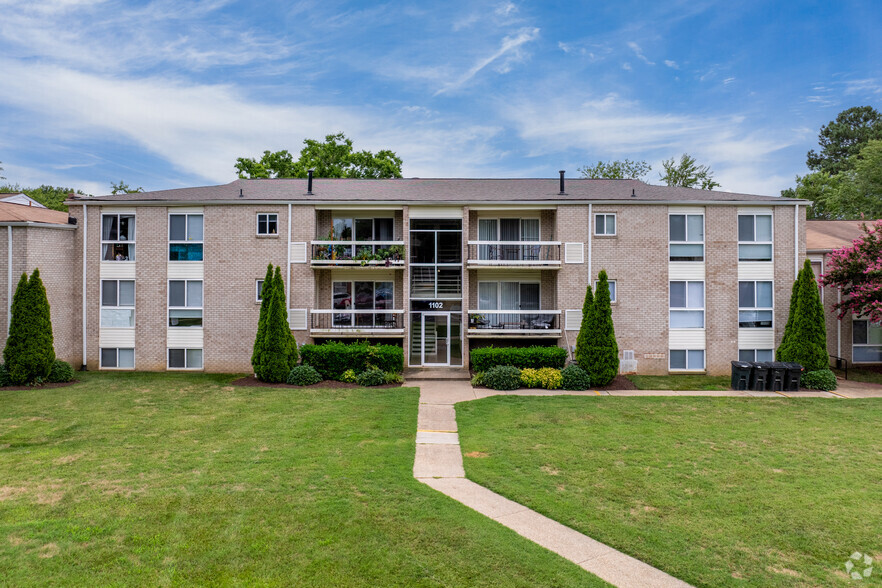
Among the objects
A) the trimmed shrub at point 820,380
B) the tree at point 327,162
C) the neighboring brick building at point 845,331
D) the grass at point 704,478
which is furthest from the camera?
the tree at point 327,162

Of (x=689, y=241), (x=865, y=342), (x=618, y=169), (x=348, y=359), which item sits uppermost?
(x=618, y=169)

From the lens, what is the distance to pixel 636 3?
17.6m

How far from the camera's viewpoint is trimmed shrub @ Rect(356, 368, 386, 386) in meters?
15.0

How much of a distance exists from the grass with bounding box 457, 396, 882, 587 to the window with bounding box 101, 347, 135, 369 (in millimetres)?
13302

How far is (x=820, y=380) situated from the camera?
14.8 meters

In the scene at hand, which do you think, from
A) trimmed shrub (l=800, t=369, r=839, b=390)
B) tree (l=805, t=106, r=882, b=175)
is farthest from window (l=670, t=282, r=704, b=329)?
tree (l=805, t=106, r=882, b=175)

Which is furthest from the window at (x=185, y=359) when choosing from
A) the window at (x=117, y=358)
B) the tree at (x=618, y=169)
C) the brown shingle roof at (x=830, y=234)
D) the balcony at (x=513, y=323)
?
the tree at (x=618, y=169)

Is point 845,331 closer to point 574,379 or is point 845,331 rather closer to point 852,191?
point 574,379

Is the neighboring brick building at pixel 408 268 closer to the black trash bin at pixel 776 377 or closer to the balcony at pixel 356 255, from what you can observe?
the balcony at pixel 356 255

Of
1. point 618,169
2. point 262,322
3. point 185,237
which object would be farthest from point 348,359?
point 618,169

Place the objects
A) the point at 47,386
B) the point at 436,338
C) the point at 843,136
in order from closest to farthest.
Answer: the point at 47,386 < the point at 436,338 < the point at 843,136

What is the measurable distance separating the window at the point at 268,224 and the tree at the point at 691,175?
32.2 metres

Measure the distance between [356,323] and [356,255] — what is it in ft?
8.73

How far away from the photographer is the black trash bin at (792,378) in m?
14.8
